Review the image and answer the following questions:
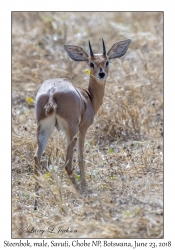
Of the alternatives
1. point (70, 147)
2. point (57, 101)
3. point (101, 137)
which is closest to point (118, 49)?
point (101, 137)

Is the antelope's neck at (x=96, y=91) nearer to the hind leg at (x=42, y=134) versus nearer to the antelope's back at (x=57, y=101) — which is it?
the antelope's back at (x=57, y=101)

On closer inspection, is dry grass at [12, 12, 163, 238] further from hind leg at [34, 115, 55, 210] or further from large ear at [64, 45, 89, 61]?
large ear at [64, 45, 89, 61]

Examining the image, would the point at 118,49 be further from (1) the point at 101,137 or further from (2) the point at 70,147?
(2) the point at 70,147

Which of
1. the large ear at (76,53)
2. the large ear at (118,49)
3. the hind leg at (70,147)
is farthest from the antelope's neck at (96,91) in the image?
the hind leg at (70,147)

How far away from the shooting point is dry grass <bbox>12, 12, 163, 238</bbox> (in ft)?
21.2

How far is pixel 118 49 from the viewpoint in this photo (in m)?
9.09

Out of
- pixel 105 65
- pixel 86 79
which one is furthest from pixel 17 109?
pixel 105 65

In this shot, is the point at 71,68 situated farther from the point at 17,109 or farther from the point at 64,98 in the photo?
the point at 64,98

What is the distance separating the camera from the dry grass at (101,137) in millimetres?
6453

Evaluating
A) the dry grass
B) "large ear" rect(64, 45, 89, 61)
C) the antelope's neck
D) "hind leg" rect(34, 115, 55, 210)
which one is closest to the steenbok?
"hind leg" rect(34, 115, 55, 210)

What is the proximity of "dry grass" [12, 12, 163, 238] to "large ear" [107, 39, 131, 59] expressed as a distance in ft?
2.90

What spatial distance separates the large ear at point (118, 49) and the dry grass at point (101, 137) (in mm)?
885

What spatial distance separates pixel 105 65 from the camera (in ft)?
27.8

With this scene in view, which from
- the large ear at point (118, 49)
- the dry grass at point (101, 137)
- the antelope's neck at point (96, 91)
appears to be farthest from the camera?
the large ear at point (118, 49)
